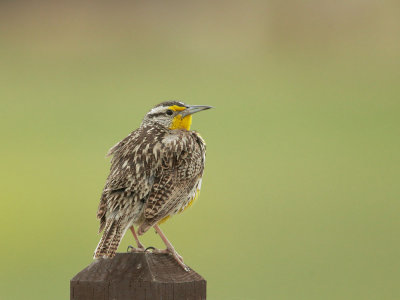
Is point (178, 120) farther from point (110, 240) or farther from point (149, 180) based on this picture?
point (110, 240)

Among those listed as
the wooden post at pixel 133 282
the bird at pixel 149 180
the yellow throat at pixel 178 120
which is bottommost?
the wooden post at pixel 133 282

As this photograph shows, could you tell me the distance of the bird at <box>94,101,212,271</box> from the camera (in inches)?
112

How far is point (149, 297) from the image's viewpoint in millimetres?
1866

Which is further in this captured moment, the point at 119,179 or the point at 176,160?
the point at 176,160

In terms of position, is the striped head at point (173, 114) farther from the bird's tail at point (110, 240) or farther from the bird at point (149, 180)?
the bird's tail at point (110, 240)

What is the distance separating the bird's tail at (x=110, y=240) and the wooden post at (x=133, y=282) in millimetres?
316

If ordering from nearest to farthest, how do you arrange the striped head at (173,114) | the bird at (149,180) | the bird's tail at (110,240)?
the bird's tail at (110,240), the bird at (149,180), the striped head at (173,114)

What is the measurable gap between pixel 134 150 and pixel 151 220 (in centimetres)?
42

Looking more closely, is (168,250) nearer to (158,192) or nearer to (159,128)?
(158,192)

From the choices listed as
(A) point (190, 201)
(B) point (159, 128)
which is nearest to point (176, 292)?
(A) point (190, 201)

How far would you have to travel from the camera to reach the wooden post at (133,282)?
187 centimetres

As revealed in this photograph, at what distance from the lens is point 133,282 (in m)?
1.88

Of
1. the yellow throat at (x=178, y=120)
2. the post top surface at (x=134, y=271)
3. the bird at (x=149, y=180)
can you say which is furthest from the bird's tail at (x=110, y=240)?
the yellow throat at (x=178, y=120)

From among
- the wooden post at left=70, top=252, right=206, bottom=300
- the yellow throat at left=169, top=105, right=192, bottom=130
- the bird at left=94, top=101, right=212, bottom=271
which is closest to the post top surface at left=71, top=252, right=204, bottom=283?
the wooden post at left=70, top=252, right=206, bottom=300
